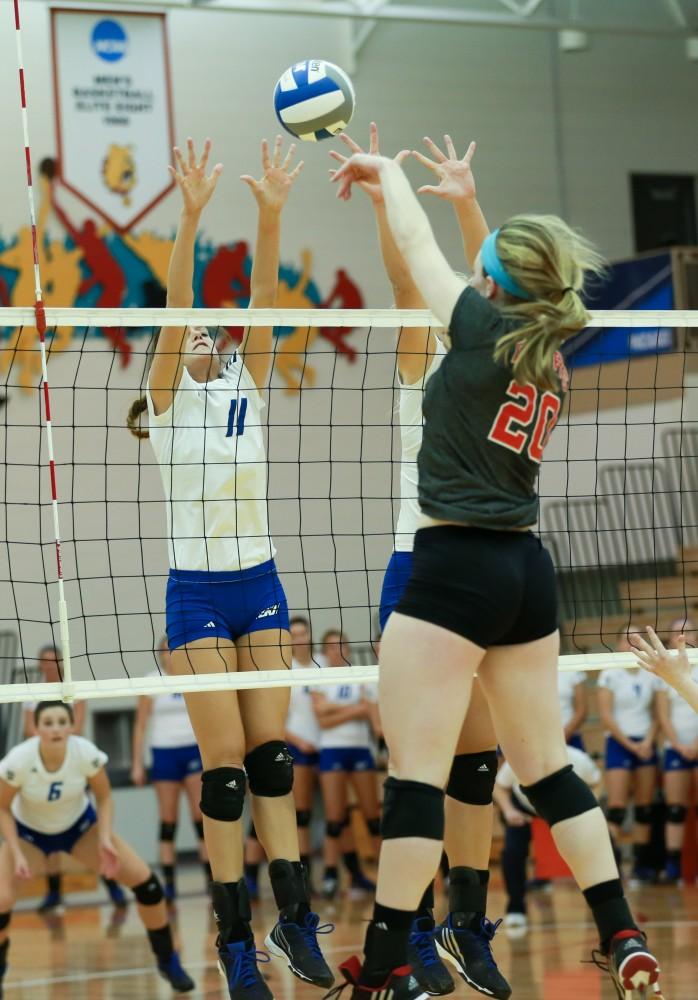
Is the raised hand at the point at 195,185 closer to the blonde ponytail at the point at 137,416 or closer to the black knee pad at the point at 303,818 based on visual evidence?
the blonde ponytail at the point at 137,416

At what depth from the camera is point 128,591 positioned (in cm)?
1499

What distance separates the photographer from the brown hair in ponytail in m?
3.42

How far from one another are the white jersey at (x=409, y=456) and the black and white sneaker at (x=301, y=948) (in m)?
1.27

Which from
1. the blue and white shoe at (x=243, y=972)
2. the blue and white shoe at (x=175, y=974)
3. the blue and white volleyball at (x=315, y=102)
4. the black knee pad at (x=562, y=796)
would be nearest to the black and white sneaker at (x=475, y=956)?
the blue and white shoe at (x=243, y=972)

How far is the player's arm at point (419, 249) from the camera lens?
3457 millimetres

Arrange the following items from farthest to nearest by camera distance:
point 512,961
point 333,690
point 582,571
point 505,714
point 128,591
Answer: point 582,571 → point 128,591 → point 333,690 → point 512,961 → point 505,714

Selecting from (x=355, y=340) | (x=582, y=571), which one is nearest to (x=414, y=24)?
(x=355, y=340)

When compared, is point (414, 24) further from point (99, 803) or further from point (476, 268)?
point (476, 268)

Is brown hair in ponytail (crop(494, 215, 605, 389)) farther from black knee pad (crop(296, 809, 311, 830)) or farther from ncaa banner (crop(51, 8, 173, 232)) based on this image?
ncaa banner (crop(51, 8, 173, 232))

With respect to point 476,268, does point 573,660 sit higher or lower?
lower

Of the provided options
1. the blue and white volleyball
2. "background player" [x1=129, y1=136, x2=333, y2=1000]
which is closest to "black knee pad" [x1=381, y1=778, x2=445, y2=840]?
"background player" [x1=129, y1=136, x2=333, y2=1000]

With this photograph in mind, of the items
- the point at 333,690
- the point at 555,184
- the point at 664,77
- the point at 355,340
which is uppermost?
the point at 664,77

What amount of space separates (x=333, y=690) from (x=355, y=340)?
5504mm

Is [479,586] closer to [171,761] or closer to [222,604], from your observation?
[222,604]
